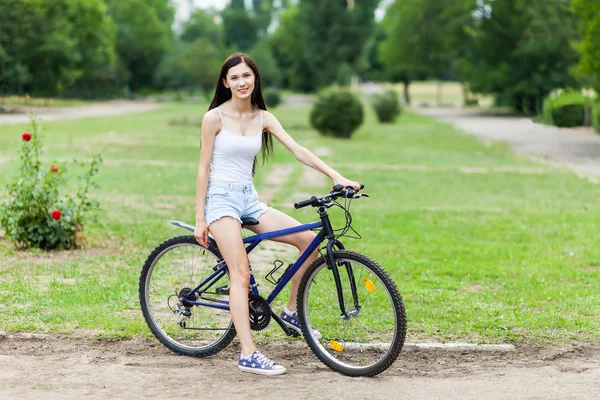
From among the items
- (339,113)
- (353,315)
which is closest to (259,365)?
(353,315)

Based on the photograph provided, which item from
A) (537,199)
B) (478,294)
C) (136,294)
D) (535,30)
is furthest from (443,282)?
(535,30)

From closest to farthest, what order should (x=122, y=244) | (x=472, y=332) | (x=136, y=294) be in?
1. (x=472, y=332)
2. (x=136, y=294)
3. (x=122, y=244)

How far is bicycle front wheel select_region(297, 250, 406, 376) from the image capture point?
16.3ft

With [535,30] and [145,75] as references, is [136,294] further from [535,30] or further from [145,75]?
[145,75]

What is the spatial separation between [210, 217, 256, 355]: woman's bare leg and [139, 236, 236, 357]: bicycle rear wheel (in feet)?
0.96

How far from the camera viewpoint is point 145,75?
98.1 metres

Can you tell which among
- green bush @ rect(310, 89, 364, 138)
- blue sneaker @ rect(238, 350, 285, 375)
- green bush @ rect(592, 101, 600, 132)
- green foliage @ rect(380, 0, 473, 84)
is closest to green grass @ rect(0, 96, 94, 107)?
green bush @ rect(310, 89, 364, 138)

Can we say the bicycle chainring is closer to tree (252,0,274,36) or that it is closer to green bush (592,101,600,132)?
green bush (592,101,600,132)

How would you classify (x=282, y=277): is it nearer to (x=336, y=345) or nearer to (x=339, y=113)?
(x=336, y=345)

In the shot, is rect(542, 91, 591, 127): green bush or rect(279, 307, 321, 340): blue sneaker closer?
rect(279, 307, 321, 340): blue sneaker

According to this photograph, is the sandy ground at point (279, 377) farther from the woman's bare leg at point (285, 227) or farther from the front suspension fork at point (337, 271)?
the woman's bare leg at point (285, 227)

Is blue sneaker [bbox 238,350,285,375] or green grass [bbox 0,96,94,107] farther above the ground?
green grass [bbox 0,96,94,107]

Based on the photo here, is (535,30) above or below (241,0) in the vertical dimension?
below

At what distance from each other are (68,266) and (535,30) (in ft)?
161
